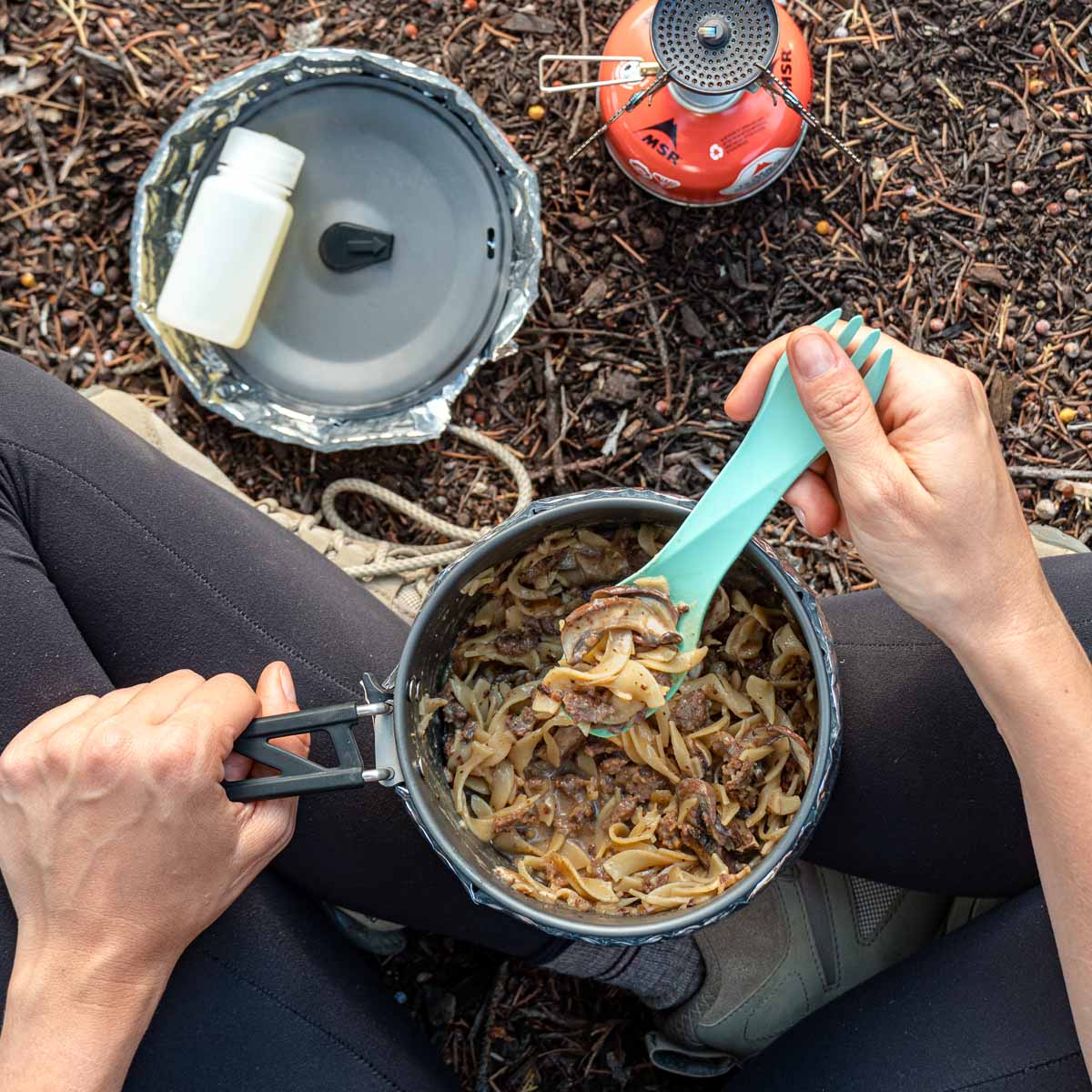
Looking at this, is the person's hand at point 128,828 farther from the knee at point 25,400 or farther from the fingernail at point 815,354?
the fingernail at point 815,354

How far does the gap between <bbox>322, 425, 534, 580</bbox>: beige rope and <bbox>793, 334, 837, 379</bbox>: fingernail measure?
3.06 feet

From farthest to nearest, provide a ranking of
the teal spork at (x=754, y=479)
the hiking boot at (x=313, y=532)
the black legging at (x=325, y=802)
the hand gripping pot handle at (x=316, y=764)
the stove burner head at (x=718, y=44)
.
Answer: the hiking boot at (x=313, y=532), the stove burner head at (x=718, y=44), the black legging at (x=325, y=802), the teal spork at (x=754, y=479), the hand gripping pot handle at (x=316, y=764)

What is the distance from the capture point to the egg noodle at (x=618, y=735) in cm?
138

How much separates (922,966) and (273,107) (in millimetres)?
1893

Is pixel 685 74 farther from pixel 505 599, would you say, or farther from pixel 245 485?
pixel 245 485

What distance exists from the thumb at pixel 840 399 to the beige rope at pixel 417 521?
92 cm

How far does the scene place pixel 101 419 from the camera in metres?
1.70

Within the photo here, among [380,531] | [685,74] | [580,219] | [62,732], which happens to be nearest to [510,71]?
[580,219]

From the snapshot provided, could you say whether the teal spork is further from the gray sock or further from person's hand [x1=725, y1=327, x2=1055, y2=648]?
the gray sock

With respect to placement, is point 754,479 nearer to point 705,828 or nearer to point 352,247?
point 705,828

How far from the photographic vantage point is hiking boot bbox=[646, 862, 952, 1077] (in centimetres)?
184

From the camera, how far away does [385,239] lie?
204 centimetres

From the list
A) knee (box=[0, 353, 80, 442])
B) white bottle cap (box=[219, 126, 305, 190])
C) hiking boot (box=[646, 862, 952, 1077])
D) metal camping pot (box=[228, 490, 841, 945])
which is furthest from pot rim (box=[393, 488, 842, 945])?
white bottle cap (box=[219, 126, 305, 190])

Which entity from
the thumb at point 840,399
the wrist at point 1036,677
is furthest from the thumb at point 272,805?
the wrist at point 1036,677
